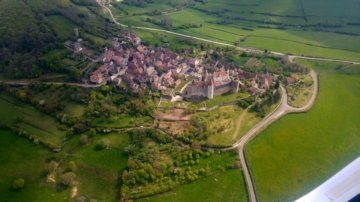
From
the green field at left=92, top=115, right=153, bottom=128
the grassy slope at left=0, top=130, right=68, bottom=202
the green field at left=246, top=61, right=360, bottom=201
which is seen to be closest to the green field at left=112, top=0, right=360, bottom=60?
the green field at left=246, top=61, right=360, bottom=201

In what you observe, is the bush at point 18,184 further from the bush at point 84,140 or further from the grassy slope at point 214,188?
the grassy slope at point 214,188

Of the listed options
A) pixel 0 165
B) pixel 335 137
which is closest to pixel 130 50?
pixel 0 165

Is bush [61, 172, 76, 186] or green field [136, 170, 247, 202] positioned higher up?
green field [136, 170, 247, 202]

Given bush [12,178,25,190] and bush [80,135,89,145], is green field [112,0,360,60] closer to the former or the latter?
bush [80,135,89,145]

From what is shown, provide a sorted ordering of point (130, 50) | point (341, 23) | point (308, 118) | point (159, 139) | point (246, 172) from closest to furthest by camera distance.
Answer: point (246, 172) < point (159, 139) < point (308, 118) < point (130, 50) < point (341, 23)

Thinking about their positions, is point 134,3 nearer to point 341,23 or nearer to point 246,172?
point 341,23

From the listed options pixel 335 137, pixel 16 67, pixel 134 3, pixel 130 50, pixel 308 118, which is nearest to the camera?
pixel 335 137

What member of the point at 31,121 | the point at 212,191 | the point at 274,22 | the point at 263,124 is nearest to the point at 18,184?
the point at 31,121
